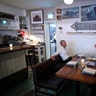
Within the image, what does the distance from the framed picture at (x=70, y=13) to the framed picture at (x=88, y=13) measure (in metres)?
0.22

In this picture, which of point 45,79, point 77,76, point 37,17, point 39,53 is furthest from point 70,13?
point 77,76

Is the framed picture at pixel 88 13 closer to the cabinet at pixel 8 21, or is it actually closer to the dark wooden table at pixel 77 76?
the dark wooden table at pixel 77 76

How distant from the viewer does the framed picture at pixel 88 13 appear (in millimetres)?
4105

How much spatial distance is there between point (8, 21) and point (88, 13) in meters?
3.09

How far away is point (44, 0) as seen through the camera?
13.5 feet

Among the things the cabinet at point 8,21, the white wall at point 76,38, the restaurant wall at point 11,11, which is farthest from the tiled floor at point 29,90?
the restaurant wall at point 11,11

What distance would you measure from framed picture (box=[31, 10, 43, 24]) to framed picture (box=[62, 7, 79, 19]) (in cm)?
130

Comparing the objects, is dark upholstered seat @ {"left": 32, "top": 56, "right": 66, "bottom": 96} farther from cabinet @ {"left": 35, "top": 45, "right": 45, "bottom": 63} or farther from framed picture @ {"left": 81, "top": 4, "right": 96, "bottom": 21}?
cabinet @ {"left": 35, "top": 45, "right": 45, "bottom": 63}

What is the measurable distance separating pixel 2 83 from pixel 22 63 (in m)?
0.83

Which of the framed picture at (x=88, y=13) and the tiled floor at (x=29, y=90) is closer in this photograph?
the tiled floor at (x=29, y=90)

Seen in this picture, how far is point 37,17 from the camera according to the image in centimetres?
561

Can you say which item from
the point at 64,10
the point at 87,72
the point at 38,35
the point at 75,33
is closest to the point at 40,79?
the point at 87,72

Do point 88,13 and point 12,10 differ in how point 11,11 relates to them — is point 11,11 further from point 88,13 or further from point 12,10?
Answer: point 88,13

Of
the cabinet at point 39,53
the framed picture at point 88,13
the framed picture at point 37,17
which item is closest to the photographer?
the framed picture at point 88,13
